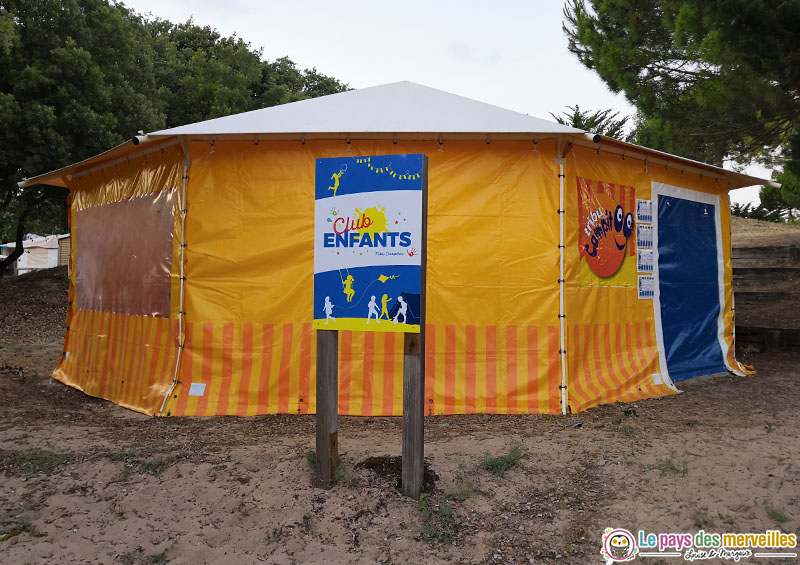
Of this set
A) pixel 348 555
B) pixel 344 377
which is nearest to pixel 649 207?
pixel 344 377

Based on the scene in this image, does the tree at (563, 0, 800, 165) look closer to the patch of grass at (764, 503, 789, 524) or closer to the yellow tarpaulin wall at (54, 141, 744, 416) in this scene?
the yellow tarpaulin wall at (54, 141, 744, 416)

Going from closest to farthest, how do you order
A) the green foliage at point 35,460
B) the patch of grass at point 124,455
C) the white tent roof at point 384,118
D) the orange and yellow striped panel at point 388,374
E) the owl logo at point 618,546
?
the owl logo at point 618,546, the green foliage at point 35,460, the patch of grass at point 124,455, the white tent roof at point 384,118, the orange and yellow striped panel at point 388,374

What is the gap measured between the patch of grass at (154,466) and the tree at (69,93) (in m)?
10.5

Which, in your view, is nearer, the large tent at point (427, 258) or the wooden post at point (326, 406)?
the wooden post at point (326, 406)

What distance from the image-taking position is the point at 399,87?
6.68 m

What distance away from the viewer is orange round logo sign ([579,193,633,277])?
589 centimetres

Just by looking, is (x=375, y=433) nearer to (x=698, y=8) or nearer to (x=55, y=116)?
(x=698, y=8)

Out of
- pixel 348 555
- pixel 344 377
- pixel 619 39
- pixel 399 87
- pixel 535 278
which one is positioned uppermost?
pixel 619 39

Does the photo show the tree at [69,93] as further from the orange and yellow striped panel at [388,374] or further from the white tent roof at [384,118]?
the orange and yellow striped panel at [388,374]

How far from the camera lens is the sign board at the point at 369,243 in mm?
3471

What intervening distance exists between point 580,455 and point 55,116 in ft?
42.1

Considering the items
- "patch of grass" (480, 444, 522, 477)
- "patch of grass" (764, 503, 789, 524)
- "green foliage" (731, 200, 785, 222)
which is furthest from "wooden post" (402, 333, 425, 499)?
"green foliage" (731, 200, 785, 222)

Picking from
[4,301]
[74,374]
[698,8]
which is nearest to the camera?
[698,8]

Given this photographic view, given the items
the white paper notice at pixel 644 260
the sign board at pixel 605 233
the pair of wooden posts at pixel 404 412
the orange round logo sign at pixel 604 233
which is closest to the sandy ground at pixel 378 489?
the pair of wooden posts at pixel 404 412
